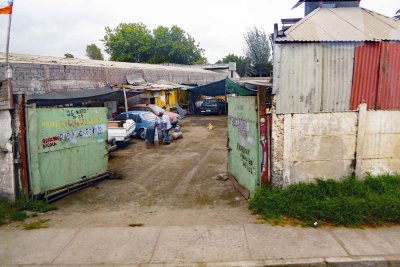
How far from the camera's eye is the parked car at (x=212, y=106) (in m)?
26.4

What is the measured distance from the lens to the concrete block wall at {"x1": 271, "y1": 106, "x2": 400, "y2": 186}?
6453 mm

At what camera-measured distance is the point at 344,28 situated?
6.87 meters

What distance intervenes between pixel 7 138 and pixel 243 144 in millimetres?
5085

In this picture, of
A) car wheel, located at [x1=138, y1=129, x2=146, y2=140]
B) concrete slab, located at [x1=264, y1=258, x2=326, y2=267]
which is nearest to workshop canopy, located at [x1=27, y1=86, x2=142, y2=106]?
car wheel, located at [x1=138, y1=129, x2=146, y2=140]

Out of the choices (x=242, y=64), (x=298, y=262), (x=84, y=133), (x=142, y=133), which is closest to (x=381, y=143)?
(x=298, y=262)

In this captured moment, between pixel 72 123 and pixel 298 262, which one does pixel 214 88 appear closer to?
pixel 72 123

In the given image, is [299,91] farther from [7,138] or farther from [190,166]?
[7,138]

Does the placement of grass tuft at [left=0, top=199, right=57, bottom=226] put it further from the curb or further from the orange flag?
the orange flag

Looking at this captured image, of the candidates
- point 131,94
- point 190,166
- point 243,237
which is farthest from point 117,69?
point 243,237

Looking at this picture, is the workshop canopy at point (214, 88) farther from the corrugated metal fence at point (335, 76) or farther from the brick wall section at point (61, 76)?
the corrugated metal fence at point (335, 76)

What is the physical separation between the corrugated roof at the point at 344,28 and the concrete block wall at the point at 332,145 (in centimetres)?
150

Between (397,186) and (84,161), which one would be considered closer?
(397,186)

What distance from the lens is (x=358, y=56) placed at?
6.50 m

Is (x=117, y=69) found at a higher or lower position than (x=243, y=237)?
higher
